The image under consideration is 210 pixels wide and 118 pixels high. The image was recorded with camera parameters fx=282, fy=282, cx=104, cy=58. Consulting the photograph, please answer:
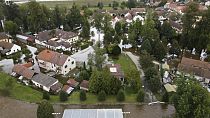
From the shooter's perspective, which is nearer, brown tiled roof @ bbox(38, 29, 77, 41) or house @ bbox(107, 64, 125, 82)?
house @ bbox(107, 64, 125, 82)

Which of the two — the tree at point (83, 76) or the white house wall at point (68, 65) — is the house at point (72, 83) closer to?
the tree at point (83, 76)

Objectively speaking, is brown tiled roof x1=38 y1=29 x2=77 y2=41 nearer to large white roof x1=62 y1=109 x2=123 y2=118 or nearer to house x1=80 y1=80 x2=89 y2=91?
house x1=80 y1=80 x2=89 y2=91

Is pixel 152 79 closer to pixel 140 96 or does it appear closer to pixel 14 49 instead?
pixel 140 96

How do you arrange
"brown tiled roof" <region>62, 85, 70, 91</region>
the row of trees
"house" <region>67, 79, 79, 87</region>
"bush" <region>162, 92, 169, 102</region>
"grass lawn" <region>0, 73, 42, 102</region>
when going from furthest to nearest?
the row of trees < "house" <region>67, 79, 79, 87</region> < "brown tiled roof" <region>62, 85, 70, 91</region> < "grass lawn" <region>0, 73, 42, 102</region> < "bush" <region>162, 92, 169, 102</region>

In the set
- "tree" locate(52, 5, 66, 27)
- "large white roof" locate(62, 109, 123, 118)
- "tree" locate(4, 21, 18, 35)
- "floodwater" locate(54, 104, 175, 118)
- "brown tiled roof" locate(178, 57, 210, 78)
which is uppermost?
"tree" locate(52, 5, 66, 27)

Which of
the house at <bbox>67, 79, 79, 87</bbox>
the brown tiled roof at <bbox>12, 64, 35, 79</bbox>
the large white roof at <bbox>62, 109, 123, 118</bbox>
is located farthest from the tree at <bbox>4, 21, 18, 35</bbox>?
the large white roof at <bbox>62, 109, 123, 118</bbox>

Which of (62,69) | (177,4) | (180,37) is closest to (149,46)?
(180,37)

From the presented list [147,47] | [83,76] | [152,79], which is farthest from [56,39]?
[152,79]
